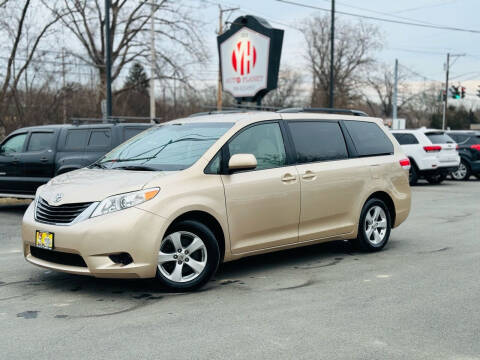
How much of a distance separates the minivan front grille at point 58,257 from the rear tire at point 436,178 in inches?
652

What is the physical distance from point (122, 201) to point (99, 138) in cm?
629

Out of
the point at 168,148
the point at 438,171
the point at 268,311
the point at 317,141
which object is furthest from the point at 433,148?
the point at 268,311

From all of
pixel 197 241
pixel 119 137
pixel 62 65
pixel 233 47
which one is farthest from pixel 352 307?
pixel 62 65

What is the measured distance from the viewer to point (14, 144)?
12102mm

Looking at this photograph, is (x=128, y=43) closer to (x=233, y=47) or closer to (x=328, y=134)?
(x=233, y=47)

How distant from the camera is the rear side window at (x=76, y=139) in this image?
37.4 feet

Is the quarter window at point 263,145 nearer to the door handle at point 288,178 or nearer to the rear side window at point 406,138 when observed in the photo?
the door handle at point 288,178

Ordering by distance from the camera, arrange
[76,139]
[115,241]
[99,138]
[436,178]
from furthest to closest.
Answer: [436,178], [76,139], [99,138], [115,241]

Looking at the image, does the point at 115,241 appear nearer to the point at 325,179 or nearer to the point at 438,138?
the point at 325,179

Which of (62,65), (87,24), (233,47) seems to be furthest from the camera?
(87,24)

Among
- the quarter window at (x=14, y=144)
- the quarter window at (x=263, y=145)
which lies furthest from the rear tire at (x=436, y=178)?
the quarter window at (x=263, y=145)

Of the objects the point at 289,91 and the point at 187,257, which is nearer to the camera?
the point at 187,257

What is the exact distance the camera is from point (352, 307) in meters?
5.16

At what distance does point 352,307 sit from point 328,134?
2.67m
